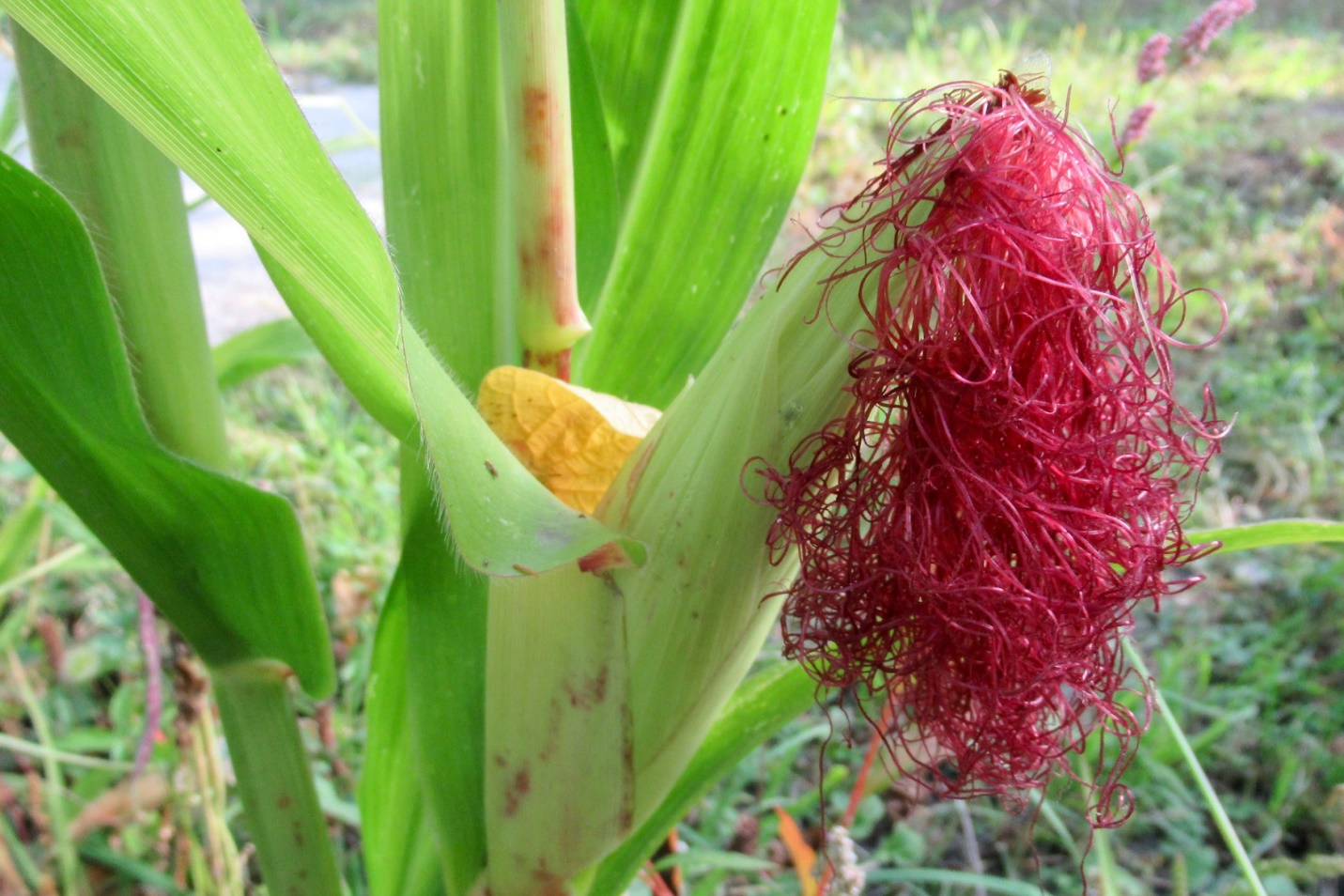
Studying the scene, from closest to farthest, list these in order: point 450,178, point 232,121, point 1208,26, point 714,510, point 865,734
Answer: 1. point 232,121
2. point 714,510
3. point 450,178
4. point 1208,26
5. point 865,734

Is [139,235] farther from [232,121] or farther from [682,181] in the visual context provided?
[682,181]

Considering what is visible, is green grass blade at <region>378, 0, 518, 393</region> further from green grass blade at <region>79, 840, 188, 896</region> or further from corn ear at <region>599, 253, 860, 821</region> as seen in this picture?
green grass blade at <region>79, 840, 188, 896</region>

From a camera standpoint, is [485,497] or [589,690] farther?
[589,690]

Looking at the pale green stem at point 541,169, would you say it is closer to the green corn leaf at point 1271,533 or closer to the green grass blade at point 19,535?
the green corn leaf at point 1271,533

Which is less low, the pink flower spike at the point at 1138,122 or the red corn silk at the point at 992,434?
the pink flower spike at the point at 1138,122

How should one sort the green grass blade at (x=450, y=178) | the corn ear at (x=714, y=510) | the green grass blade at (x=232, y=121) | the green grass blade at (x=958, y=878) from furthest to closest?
the green grass blade at (x=958, y=878)
the green grass blade at (x=450, y=178)
the corn ear at (x=714, y=510)
the green grass blade at (x=232, y=121)

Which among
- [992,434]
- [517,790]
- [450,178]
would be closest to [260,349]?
[450,178]

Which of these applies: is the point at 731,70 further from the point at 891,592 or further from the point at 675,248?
the point at 891,592

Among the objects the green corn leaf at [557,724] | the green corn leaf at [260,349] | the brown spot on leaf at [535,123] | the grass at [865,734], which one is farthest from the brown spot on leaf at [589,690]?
the green corn leaf at [260,349]
